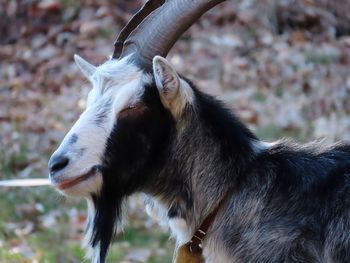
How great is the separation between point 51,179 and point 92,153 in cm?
20

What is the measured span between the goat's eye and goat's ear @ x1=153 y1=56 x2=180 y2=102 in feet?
0.34

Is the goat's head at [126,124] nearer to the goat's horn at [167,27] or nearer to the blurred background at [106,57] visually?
the goat's horn at [167,27]

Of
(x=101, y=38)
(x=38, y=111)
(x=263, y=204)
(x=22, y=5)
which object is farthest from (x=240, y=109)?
(x=263, y=204)

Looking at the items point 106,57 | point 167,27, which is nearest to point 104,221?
point 167,27

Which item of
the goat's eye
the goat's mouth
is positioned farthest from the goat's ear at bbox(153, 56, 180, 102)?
the goat's mouth

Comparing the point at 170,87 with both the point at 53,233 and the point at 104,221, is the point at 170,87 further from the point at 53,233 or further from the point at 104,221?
the point at 53,233

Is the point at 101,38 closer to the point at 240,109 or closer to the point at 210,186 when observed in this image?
the point at 240,109

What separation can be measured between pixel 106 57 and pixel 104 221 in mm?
6038

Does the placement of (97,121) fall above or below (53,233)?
above

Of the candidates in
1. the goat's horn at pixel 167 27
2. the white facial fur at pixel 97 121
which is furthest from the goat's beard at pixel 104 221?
the goat's horn at pixel 167 27

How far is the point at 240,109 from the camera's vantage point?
869 cm

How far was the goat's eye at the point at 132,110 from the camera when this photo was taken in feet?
12.7

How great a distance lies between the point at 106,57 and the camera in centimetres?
1004

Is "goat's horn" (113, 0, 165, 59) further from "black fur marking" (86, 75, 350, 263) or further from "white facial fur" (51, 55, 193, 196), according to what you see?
"black fur marking" (86, 75, 350, 263)
